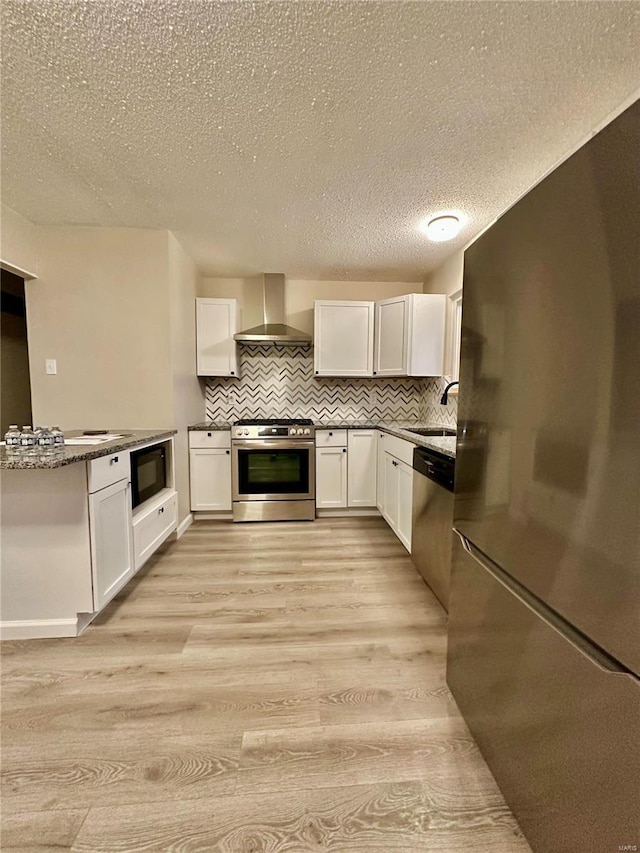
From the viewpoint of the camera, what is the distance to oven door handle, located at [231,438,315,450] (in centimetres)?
313

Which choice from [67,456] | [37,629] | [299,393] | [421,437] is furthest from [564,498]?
[299,393]

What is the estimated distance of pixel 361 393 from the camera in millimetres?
3879

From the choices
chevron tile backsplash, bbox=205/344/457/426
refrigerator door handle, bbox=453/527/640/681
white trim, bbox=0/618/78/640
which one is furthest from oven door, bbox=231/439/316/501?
refrigerator door handle, bbox=453/527/640/681

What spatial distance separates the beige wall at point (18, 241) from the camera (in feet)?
7.48

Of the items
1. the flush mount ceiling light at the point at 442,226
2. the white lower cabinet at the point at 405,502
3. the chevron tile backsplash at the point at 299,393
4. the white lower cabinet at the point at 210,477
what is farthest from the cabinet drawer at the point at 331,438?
the flush mount ceiling light at the point at 442,226

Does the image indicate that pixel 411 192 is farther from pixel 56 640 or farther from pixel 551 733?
pixel 56 640

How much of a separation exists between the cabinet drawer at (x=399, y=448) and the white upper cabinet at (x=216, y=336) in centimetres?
168

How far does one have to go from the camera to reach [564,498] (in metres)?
0.74

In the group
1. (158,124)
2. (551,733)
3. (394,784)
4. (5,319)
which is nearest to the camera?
(551,733)

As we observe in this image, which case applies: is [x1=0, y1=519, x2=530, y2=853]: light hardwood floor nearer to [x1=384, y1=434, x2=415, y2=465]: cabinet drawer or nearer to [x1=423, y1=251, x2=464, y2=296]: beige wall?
[x1=384, y1=434, x2=415, y2=465]: cabinet drawer

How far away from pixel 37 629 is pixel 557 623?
2187 mm

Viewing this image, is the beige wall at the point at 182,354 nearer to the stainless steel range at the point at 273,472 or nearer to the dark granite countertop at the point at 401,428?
the dark granite countertop at the point at 401,428

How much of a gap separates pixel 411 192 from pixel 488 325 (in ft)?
5.07

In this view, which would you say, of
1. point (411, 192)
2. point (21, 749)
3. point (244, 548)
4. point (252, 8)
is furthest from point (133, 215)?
point (21, 749)
